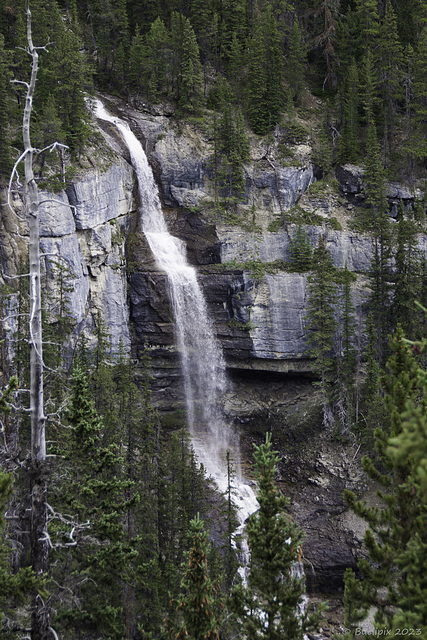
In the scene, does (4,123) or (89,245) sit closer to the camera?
(4,123)

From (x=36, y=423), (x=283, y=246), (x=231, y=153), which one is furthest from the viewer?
(x=231, y=153)

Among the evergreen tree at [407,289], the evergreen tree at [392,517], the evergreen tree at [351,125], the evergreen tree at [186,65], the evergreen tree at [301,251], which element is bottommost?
the evergreen tree at [392,517]

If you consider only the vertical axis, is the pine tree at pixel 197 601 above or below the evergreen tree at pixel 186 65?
below

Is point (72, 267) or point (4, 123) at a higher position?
point (4, 123)

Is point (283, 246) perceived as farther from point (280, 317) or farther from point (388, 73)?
point (388, 73)

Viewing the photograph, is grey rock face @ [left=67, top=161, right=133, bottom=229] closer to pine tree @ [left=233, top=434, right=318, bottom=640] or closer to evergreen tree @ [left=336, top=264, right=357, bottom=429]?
evergreen tree @ [left=336, top=264, right=357, bottom=429]

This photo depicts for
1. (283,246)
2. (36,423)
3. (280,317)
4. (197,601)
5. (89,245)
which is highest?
(283,246)

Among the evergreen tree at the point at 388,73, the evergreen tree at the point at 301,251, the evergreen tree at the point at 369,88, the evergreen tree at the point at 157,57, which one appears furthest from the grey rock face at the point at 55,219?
the evergreen tree at the point at 388,73

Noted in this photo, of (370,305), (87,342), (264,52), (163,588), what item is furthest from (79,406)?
(264,52)

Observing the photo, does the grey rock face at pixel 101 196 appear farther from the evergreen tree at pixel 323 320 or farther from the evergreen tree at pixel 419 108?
the evergreen tree at pixel 419 108

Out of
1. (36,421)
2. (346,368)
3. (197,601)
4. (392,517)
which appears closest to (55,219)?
(346,368)

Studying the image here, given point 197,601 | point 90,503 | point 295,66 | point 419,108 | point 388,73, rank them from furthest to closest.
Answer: point 295,66 → point 388,73 → point 419,108 → point 90,503 → point 197,601

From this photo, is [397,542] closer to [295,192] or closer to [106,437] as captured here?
[106,437]

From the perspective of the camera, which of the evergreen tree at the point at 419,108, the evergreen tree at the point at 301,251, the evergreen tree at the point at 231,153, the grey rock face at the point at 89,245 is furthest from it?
the evergreen tree at the point at 419,108
